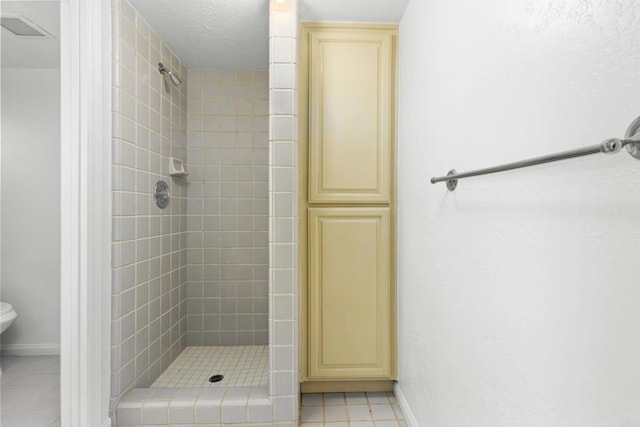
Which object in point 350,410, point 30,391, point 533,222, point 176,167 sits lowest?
point 350,410

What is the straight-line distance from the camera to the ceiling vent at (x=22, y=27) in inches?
44.0

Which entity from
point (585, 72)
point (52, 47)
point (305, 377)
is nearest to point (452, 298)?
point (585, 72)

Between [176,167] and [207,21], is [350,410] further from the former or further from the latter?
[207,21]

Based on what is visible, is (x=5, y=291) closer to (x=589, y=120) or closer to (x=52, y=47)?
(x=52, y=47)

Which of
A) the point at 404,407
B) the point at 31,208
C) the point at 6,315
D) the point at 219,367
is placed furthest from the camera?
the point at 219,367

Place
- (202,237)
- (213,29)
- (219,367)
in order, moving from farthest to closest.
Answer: (202,237) → (219,367) → (213,29)

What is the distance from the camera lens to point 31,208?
4.13 feet

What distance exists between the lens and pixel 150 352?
184 cm

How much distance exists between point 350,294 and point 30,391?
1429mm

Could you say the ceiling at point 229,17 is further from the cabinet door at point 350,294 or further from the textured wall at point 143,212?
the cabinet door at point 350,294

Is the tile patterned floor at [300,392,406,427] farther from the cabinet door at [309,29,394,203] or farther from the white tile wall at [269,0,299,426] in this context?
the cabinet door at [309,29,394,203]

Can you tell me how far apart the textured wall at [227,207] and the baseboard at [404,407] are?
105cm

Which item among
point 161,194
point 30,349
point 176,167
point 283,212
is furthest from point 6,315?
point 176,167

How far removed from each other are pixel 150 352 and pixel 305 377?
0.87 meters
